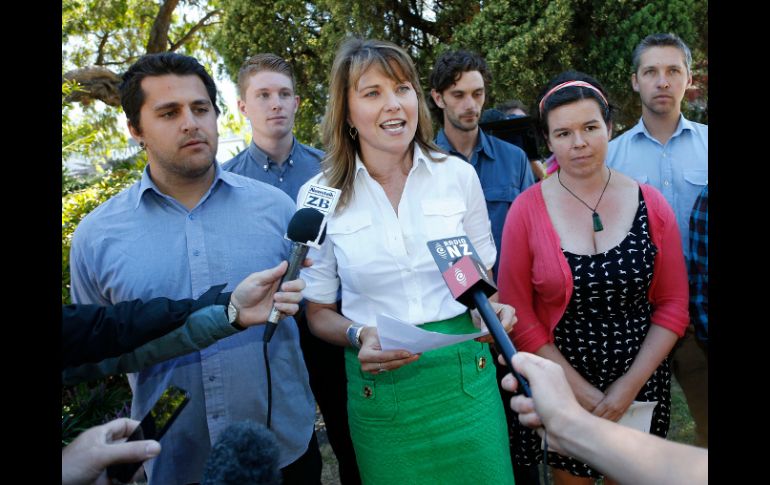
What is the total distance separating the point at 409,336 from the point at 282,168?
2.25 metres

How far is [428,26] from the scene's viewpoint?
390 inches

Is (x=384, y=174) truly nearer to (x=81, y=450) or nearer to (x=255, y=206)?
(x=255, y=206)

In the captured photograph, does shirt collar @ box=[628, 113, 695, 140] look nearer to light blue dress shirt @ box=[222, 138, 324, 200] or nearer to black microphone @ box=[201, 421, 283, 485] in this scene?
light blue dress shirt @ box=[222, 138, 324, 200]

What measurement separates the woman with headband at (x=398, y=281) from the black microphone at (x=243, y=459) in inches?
30.3

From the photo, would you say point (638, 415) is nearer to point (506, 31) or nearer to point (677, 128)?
point (677, 128)

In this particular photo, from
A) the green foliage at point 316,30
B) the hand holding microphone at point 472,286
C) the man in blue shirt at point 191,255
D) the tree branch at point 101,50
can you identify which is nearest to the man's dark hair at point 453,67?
the man in blue shirt at point 191,255

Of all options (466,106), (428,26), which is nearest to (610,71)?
(428,26)

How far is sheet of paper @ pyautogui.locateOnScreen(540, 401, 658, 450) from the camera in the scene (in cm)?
241

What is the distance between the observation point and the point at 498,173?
362 centimetres

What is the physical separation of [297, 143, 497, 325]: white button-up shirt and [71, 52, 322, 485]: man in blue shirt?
0.28m

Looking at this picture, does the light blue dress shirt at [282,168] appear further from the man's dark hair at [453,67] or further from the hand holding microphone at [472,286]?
the hand holding microphone at [472,286]

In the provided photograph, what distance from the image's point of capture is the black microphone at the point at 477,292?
145cm
